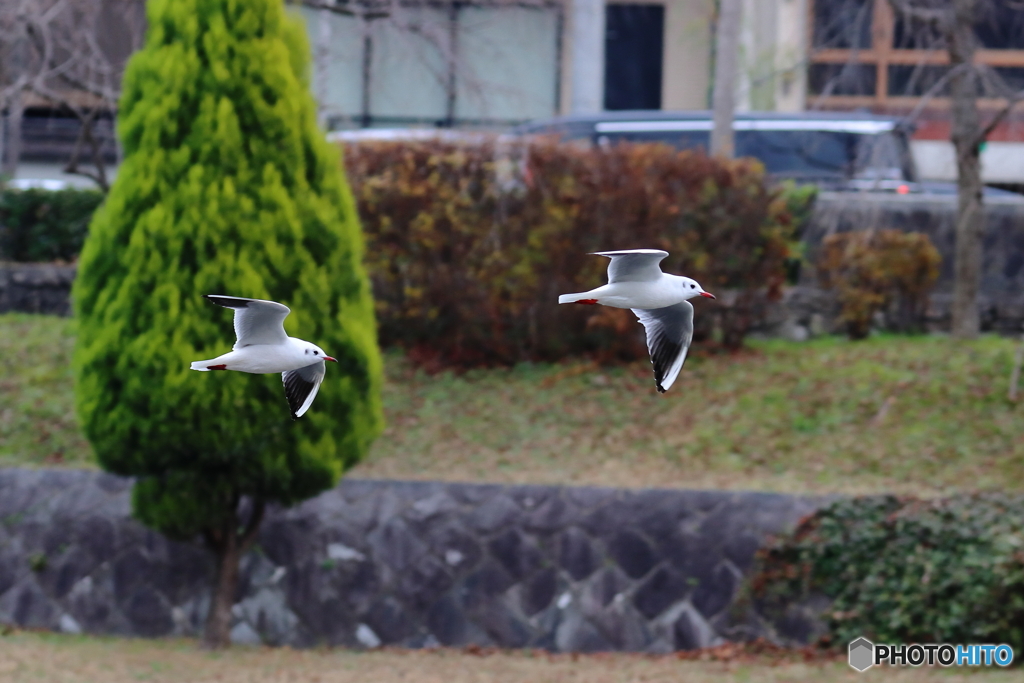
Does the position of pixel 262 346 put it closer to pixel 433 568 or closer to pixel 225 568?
pixel 225 568

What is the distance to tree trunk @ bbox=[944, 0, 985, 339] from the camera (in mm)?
11172

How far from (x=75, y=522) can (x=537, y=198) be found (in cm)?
470

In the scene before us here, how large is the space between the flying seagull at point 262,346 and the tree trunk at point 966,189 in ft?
28.9

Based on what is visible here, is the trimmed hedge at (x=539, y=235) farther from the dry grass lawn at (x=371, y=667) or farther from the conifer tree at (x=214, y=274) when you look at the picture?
the dry grass lawn at (x=371, y=667)

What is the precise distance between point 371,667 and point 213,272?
2670mm

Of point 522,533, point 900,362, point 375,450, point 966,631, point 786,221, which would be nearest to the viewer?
point 966,631

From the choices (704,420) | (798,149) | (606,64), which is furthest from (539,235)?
(606,64)

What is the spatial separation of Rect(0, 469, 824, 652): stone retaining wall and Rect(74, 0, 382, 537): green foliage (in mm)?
1042

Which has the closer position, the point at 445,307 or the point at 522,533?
the point at 522,533

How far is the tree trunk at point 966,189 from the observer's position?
11.2 m

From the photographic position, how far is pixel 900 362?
10.8 metres

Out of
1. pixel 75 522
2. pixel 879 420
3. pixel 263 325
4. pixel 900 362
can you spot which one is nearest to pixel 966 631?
pixel 879 420

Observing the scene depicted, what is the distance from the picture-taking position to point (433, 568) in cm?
847

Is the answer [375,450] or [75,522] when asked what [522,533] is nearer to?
[375,450]
